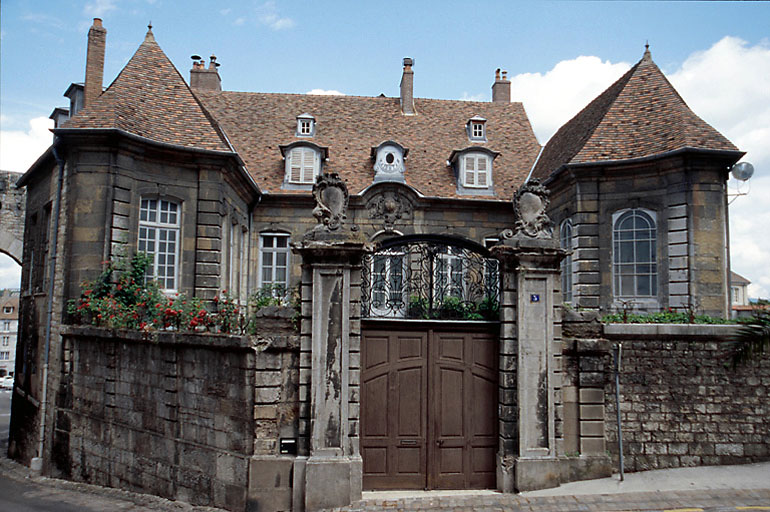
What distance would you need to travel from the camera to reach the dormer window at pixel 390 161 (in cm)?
1817

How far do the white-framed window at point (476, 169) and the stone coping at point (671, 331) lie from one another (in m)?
9.65

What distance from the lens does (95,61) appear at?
14969 mm

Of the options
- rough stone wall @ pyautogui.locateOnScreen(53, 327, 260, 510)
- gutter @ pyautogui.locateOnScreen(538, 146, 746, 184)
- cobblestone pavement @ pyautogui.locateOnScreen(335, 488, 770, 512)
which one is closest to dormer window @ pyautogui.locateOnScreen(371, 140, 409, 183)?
gutter @ pyautogui.locateOnScreen(538, 146, 746, 184)

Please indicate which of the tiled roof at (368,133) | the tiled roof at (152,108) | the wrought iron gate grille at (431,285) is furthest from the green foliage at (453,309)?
the tiled roof at (368,133)

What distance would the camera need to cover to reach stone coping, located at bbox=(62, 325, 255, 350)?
821 cm

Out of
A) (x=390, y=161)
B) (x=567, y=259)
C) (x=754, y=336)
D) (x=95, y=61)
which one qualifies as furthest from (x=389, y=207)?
(x=754, y=336)

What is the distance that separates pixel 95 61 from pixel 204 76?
6979 millimetres

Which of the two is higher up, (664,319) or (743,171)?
(743,171)

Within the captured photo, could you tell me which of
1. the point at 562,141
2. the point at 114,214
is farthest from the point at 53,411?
the point at 562,141

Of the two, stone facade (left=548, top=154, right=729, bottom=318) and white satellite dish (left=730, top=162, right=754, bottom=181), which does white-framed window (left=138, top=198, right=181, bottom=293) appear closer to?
stone facade (left=548, top=154, right=729, bottom=318)

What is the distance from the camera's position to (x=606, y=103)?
1708 cm

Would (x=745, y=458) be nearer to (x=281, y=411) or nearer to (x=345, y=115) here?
(x=281, y=411)

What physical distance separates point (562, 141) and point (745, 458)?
11064mm

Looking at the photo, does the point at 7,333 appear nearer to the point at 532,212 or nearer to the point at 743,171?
the point at 743,171
